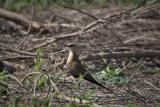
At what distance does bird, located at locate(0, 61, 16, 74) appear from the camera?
7.49 metres

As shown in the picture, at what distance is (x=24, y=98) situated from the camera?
20.0ft

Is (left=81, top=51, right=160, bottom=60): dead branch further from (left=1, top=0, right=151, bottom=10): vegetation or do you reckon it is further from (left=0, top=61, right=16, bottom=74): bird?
(left=1, top=0, right=151, bottom=10): vegetation

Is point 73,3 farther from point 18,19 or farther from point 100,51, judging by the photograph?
point 100,51

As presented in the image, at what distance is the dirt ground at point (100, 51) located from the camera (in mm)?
6457

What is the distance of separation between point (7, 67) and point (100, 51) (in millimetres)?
1726

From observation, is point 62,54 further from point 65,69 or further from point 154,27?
point 154,27

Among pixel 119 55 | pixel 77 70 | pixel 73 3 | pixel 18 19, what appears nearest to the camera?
pixel 77 70

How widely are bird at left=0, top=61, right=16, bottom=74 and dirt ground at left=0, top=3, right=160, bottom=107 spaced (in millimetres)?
72

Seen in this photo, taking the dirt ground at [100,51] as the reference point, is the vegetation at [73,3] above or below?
above

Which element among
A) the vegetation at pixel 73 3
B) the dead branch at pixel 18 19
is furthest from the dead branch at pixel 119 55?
the vegetation at pixel 73 3

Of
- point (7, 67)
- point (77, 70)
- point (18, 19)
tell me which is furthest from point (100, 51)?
point (18, 19)

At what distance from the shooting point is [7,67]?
7.57 meters

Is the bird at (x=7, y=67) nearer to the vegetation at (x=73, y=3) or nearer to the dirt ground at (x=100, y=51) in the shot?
the dirt ground at (x=100, y=51)

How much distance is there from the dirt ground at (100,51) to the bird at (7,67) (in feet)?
0.24
